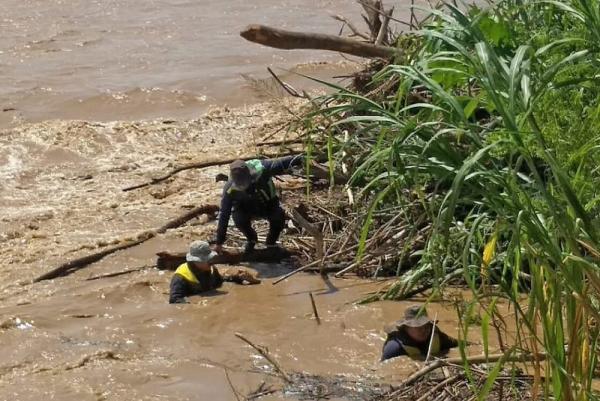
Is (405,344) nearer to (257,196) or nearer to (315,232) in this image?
(315,232)

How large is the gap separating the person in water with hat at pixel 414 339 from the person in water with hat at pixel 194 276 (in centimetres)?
183

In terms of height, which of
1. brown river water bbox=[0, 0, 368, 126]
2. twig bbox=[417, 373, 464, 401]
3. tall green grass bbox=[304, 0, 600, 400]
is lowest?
brown river water bbox=[0, 0, 368, 126]

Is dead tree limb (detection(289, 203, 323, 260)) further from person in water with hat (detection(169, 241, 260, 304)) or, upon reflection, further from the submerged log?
person in water with hat (detection(169, 241, 260, 304))

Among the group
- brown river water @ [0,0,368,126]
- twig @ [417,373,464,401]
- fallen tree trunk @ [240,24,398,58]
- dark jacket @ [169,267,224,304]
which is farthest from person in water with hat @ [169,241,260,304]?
→ brown river water @ [0,0,368,126]

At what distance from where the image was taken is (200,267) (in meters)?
7.66

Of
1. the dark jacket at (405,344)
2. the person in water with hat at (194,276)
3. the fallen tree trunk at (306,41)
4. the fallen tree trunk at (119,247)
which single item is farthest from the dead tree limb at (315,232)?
the dark jacket at (405,344)

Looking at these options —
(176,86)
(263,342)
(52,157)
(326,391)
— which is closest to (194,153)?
(52,157)

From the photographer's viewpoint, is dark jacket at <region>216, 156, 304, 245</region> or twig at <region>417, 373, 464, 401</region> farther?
dark jacket at <region>216, 156, 304, 245</region>

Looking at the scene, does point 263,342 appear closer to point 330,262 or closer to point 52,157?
point 330,262

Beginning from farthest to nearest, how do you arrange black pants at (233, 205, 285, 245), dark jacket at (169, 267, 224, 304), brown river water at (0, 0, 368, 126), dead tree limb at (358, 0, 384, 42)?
brown river water at (0, 0, 368, 126)
dead tree limb at (358, 0, 384, 42)
black pants at (233, 205, 285, 245)
dark jacket at (169, 267, 224, 304)

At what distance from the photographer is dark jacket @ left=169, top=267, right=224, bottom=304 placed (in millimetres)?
7566

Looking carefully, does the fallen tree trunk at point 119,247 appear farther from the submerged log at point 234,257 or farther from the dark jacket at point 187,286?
the dark jacket at point 187,286

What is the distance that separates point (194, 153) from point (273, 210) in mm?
3191

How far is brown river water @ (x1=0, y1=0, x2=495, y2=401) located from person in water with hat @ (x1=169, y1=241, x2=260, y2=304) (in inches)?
4.0
